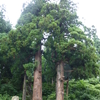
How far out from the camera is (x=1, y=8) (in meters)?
16.1

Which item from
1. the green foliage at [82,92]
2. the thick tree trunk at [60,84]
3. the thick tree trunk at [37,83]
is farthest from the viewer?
the green foliage at [82,92]

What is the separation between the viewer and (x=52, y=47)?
11758mm

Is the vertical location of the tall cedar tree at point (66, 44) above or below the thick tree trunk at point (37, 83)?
above

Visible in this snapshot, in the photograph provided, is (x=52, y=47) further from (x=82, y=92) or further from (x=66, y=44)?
(x=82, y=92)

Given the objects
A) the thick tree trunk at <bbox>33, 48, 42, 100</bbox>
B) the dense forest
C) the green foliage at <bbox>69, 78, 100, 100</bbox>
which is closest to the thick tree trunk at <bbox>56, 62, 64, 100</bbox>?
the dense forest

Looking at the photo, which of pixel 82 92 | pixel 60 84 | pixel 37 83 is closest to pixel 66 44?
pixel 60 84

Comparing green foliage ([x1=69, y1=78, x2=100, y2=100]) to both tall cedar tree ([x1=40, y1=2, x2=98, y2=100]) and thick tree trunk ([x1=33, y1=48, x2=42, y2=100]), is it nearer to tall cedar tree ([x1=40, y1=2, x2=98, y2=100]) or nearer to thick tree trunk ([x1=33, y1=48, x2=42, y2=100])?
tall cedar tree ([x1=40, y1=2, x2=98, y2=100])

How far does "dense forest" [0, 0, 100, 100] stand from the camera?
36.7 feet

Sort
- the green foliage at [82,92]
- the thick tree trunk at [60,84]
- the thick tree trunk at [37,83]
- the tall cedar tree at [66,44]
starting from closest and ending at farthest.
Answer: the tall cedar tree at [66,44]
the thick tree trunk at [60,84]
the thick tree trunk at [37,83]
the green foliage at [82,92]

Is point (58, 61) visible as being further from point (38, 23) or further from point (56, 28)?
point (38, 23)

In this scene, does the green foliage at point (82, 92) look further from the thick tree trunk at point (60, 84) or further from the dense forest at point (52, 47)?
the thick tree trunk at point (60, 84)

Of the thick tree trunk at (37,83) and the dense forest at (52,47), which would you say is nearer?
the dense forest at (52,47)

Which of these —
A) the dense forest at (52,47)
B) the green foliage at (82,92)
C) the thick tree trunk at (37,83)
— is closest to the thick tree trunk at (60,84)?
the dense forest at (52,47)

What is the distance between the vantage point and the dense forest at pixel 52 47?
11188 millimetres
